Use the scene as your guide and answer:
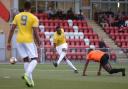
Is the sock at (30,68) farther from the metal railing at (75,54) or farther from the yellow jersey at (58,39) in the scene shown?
the metal railing at (75,54)

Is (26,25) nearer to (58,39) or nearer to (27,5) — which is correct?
(27,5)

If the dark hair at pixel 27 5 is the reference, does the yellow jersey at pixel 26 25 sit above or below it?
below

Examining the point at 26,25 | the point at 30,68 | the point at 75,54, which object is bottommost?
the point at 75,54

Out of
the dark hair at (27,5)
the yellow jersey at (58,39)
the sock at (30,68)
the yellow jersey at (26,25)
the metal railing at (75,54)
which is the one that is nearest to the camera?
the sock at (30,68)

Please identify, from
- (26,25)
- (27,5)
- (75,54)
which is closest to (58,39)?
(26,25)

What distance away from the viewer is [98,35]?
3875cm

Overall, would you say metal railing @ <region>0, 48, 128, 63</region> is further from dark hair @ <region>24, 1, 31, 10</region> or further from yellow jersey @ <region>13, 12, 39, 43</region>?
dark hair @ <region>24, 1, 31, 10</region>

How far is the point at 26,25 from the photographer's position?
15094 mm

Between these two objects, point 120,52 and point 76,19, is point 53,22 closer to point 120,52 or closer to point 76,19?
point 76,19

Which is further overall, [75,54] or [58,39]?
[75,54]

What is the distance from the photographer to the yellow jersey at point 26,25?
15031 millimetres

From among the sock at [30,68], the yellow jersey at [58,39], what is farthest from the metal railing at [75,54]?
the sock at [30,68]

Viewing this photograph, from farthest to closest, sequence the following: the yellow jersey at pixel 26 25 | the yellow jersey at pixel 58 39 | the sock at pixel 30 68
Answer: the yellow jersey at pixel 58 39 → the yellow jersey at pixel 26 25 → the sock at pixel 30 68

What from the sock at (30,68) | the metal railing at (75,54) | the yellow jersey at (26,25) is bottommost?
the metal railing at (75,54)
